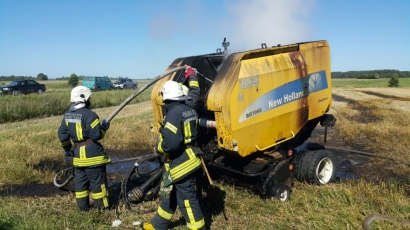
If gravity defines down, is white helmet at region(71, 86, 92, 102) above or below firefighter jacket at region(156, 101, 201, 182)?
above

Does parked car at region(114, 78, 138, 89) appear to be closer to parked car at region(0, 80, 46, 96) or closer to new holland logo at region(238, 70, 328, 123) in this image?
parked car at region(0, 80, 46, 96)

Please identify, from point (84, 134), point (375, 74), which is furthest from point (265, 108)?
point (375, 74)

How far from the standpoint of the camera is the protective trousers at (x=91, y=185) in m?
4.55

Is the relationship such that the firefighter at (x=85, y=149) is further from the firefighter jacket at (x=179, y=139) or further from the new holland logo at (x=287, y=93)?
the new holland logo at (x=287, y=93)

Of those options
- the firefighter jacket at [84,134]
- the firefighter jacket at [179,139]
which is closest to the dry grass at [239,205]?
the firefighter jacket at [84,134]

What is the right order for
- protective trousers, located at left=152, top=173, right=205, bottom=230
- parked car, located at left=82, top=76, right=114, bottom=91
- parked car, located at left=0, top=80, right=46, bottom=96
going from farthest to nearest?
1. parked car, located at left=82, top=76, right=114, bottom=91
2. parked car, located at left=0, top=80, right=46, bottom=96
3. protective trousers, located at left=152, top=173, right=205, bottom=230

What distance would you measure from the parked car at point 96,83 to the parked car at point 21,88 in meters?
5.07

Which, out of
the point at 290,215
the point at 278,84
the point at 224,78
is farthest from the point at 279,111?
the point at 290,215

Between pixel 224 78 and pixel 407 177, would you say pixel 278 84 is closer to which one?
pixel 224 78

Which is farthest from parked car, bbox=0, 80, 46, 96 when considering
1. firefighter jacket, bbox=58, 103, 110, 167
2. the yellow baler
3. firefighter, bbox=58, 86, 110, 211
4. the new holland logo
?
the new holland logo

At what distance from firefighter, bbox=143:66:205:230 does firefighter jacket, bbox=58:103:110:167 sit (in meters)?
1.24

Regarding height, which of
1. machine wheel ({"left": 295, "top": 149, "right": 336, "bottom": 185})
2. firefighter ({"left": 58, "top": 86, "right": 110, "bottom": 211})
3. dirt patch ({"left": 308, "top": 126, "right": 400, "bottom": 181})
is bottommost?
dirt patch ({"left": 308, "top": 126, "right": 400, "bottom": 181})

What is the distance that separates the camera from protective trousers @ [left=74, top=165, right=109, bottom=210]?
4555 mm

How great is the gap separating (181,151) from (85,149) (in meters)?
→ 1.56
